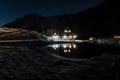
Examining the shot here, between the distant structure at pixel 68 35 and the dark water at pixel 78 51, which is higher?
the distant structure at pixel 68 35

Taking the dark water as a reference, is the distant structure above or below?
above

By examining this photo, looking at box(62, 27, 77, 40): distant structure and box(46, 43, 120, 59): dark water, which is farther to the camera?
box(62, 27, 77, 40): distant structure

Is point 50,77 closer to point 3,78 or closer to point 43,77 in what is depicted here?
point 43,77

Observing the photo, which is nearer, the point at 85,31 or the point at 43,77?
the point at 43,77

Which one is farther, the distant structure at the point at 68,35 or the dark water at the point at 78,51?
the distant structure at the point at 68,35

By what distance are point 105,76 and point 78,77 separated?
115 inches

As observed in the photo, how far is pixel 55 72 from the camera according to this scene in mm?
21562

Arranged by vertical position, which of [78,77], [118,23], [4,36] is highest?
[118,23]

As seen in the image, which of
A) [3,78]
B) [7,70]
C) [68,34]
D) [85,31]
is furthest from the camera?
[85,31]

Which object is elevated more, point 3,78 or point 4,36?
point 4,36

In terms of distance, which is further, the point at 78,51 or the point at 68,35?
the point at 68,35

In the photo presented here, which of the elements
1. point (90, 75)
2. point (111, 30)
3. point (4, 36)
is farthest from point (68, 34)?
point (90, 75)

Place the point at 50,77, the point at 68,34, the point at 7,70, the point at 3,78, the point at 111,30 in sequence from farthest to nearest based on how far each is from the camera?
the point at 111,30 → the point at 68,34 → the point at 7,70 → the point at 50,77 → the point at 3,78

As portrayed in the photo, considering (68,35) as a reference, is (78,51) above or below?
below
